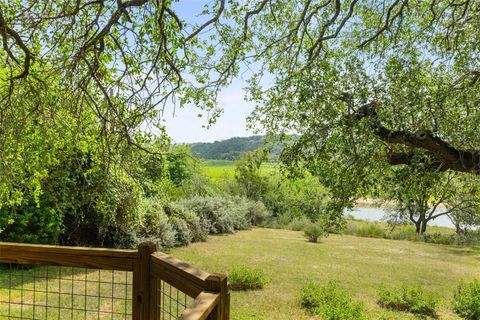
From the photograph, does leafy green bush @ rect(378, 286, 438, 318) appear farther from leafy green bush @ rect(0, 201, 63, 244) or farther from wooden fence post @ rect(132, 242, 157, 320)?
leafy green bush @ rect(0, 201, 63, 244)

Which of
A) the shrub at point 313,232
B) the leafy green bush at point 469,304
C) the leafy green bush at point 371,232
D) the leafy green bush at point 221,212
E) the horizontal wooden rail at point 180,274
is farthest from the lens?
the leafy green bush at point 371,232

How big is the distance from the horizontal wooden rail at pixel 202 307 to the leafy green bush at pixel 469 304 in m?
7.41

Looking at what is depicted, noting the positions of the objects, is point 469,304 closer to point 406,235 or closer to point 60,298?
point 60,298

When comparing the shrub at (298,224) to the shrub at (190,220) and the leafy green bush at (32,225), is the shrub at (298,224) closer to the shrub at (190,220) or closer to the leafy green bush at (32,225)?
the shrub at (190,220)

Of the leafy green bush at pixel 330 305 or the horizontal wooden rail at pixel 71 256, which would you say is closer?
the horizontal wooden rail at pixel 71 256

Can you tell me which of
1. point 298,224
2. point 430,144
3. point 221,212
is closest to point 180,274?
point 430,144

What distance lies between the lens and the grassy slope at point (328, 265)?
294 inches

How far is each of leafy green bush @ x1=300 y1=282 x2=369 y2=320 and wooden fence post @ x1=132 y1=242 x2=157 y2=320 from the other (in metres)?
4.59

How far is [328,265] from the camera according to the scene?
1130cm

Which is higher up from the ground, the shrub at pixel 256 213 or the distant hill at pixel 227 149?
the distant hill at pixel 227 149

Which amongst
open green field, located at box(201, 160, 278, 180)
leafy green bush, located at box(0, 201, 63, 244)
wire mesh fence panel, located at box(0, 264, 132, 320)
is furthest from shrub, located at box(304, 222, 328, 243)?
leafy green bush, located at box(0, 201, 63, 244)

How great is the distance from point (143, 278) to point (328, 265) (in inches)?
395

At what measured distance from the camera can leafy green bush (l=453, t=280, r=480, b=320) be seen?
7.01 meters

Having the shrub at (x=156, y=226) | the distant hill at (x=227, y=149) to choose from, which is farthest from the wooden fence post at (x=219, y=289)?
the distant hill at (x=227, y=149)
